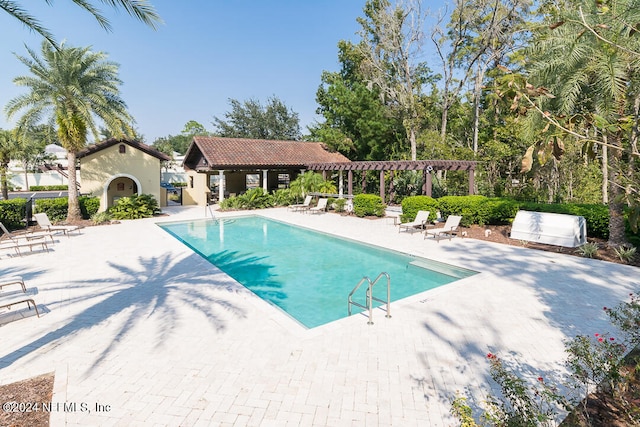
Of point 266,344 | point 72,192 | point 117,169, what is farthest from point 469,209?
point 117,169

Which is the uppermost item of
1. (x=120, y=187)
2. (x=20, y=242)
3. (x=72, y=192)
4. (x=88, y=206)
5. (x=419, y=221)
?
(x=120, y=187)

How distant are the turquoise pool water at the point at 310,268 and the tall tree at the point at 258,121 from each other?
3338 cm

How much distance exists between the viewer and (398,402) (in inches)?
163

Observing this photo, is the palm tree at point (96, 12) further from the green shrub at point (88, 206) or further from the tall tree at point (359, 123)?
the tall tree at point (359, 123)

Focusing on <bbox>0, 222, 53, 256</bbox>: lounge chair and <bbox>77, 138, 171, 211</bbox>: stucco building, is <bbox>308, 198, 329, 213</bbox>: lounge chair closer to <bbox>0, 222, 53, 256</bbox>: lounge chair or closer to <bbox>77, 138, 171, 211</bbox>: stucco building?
<bbox>77, 138, 171, 211</bbox>: stucco building

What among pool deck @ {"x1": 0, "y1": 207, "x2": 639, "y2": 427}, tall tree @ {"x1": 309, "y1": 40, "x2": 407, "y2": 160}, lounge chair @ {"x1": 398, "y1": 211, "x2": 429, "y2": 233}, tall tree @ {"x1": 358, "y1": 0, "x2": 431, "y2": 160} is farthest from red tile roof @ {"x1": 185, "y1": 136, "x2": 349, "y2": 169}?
Result: pool deck @ {"x1": 0, "y1": 207, "x2": 639, "y2": 427}

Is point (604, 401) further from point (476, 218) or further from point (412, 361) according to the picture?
point (476, 218)

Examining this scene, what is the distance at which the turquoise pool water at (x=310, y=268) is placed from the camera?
8703 millimetres

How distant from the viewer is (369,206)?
19953mm

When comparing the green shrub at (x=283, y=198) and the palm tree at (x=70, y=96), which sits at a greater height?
the palm tree at (x=70, y=96)

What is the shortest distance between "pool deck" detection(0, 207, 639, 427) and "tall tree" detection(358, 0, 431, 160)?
23823mm

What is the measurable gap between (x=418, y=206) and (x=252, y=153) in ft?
47.5

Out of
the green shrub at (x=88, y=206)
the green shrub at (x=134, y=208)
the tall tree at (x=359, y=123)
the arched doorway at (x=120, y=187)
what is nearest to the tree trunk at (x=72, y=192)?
the green shrub at (x=88, y=206)

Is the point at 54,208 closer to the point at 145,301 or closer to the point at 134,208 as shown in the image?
the point at 134,208
